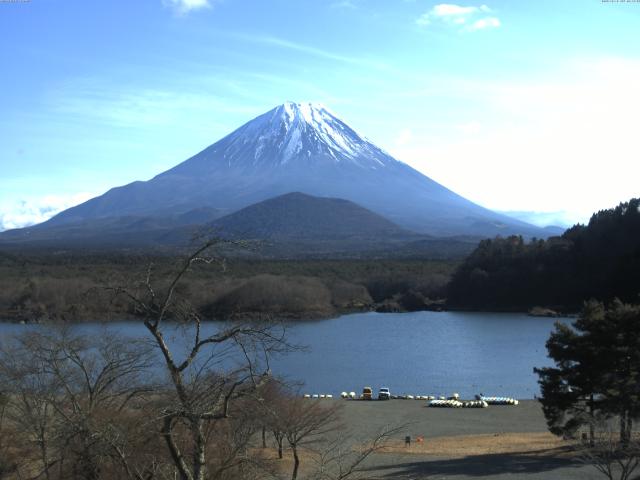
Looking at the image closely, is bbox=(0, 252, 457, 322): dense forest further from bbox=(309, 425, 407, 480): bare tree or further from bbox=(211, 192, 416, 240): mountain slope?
bbox=(211, 192, 416, 240): mountain slope

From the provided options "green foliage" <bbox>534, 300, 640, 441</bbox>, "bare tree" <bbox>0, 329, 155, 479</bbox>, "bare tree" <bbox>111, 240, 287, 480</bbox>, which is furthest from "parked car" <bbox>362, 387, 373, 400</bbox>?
"bare tree" <bbox>111, 240, 287, 480</bbox>

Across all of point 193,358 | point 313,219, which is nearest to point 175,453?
point 193,358

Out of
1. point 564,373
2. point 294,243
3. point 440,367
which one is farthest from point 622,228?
point 294,243

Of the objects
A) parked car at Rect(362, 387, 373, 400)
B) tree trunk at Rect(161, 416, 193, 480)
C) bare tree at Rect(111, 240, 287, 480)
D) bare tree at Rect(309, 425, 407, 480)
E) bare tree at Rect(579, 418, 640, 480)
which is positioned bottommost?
parked car at Rect(362, 387, 373, 400)

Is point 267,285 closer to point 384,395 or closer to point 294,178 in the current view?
point 384,395

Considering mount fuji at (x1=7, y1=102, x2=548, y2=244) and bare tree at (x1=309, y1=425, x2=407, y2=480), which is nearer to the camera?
bare tree at (x1=309, y1=425, x2=407, y2=480)

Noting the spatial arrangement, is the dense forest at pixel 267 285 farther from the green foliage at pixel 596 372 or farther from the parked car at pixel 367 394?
the green foliage at pixel 596 372
